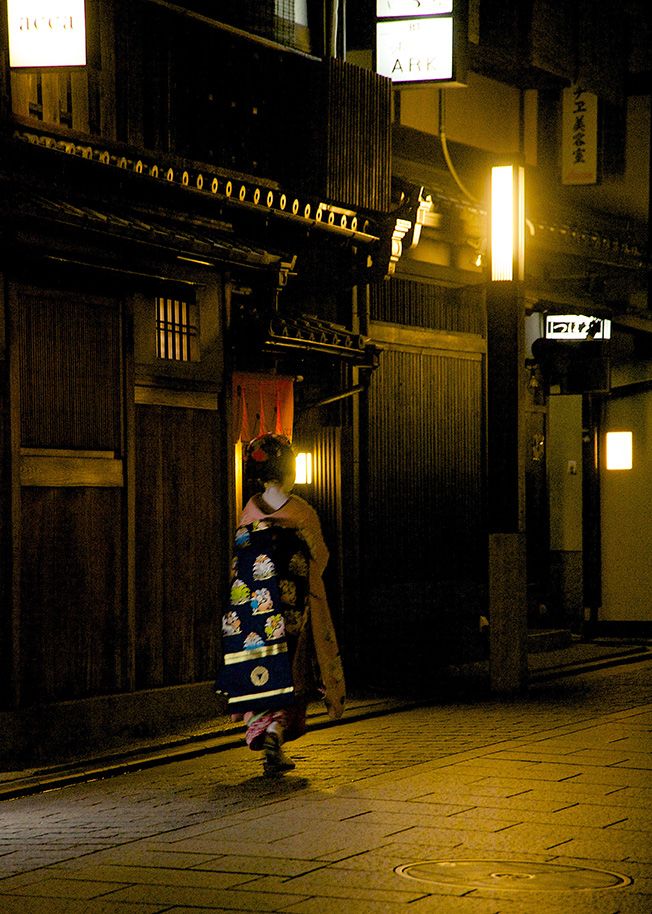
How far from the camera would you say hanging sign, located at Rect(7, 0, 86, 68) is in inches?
508

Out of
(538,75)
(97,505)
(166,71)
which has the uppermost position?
(538,75)

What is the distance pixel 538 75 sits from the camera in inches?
918

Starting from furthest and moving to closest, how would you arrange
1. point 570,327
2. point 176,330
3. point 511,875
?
1. point 570,327
2. point 176,330
3. point 511,875

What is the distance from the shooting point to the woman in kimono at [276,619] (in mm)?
11570

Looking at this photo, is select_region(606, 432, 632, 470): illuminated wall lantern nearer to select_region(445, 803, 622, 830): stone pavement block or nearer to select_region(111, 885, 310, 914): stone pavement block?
→ select_region(445, 803, 622, 830): stone pavement block

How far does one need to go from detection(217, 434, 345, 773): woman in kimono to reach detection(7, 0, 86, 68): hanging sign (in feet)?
12.6

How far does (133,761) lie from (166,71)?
7.14 metres

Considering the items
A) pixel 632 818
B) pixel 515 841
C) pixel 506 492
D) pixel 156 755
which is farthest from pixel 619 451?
pixel 515 841

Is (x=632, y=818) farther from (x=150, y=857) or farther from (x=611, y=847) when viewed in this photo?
(x=150, y=857)

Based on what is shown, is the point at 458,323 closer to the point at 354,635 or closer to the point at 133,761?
the point at 354,635

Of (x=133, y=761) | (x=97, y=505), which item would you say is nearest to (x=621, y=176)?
(x=97, y=505)

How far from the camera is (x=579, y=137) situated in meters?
24.2

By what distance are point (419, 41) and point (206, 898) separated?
13787 mm

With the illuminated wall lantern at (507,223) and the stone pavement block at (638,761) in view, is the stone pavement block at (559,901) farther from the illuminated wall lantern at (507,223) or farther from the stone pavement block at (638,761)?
the illuminated wall lantern at (507,223)
